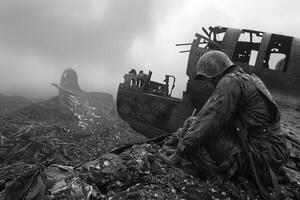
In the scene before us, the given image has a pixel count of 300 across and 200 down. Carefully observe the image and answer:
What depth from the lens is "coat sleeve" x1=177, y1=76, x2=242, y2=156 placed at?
3.57m

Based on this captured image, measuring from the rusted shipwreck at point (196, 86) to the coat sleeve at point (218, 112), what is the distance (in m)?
5.31

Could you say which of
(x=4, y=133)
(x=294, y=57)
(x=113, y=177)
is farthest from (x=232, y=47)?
(x=4, y=133)

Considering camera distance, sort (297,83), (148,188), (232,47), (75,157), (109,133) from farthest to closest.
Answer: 1. (109,133)
2. (75,157)
3. (232,47)
4. (297,83)
5. (148,188)

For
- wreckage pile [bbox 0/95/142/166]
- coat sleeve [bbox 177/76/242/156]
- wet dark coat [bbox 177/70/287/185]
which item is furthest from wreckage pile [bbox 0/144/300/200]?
wreckage pile [bbox 0/95/142/166]

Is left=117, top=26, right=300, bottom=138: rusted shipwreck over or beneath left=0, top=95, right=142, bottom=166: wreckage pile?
over

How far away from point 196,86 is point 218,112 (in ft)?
18.1

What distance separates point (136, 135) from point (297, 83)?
16.0 meters

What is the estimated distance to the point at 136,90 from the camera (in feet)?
32.6

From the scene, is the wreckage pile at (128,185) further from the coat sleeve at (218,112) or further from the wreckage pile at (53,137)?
the wreckage pile at (53,137)

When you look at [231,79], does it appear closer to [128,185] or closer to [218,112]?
[218,112]

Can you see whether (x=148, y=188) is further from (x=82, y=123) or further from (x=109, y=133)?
(x=82, y=123)

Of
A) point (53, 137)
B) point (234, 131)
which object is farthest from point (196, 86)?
point (53, 137)

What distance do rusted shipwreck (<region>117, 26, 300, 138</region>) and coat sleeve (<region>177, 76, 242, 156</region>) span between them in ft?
17.4

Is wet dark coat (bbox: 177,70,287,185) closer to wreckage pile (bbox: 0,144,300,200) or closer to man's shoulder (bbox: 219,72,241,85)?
man's shoulder (bbox: 219,72,241,85)
